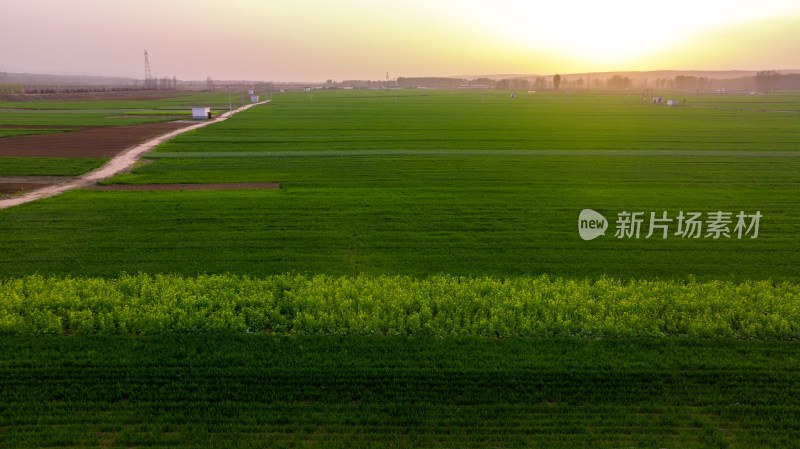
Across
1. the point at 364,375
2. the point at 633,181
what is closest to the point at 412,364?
the point at 364,375

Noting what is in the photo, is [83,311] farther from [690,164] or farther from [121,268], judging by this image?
[690,164]

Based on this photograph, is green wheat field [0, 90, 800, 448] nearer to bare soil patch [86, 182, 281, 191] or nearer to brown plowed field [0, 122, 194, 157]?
bare soil patch [86, 182, 281, 191]

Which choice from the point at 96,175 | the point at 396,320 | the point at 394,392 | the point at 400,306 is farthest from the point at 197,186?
the point at 394,392

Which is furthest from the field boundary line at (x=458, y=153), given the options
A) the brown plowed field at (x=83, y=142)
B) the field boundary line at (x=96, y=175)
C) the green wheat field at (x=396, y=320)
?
the green wheat field at (x=396, y=320)

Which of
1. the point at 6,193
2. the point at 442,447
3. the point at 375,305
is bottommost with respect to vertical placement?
the point at 442,447

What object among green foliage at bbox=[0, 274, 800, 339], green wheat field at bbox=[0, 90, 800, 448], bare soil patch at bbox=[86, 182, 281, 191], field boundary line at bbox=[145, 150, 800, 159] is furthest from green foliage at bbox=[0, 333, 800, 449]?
field boundary line at bbox=[145, 150, 800, 159]

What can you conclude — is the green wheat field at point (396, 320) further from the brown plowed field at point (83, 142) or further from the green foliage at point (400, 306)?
the brown plowed field at point (83, 142)
